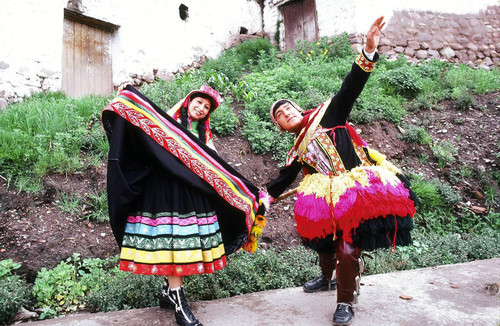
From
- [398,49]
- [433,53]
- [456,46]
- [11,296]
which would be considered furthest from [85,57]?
[456,46]

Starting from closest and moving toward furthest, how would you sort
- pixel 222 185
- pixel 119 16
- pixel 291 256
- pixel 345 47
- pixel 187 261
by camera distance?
pixel 187 261
pixel 222 185
pixel 291 256
pixel 119 16
pixel 345 47

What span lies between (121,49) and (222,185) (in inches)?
257

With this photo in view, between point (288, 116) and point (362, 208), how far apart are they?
2.89 feet

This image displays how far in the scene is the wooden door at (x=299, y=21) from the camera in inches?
383

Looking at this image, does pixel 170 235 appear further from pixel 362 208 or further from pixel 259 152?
pixel 259 152

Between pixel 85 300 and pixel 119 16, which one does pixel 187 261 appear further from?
pixel 119 16

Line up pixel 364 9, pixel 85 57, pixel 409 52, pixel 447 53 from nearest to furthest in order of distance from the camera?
1. pixel 85 57
2. pixel 364 9
3. pixel 409 52
4. pixel 447 53

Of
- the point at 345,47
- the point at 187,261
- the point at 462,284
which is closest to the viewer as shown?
the point at 187,261

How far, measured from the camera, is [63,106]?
5.06 meters

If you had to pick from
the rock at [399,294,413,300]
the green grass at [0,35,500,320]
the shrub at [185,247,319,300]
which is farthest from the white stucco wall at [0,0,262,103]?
the rock at [399,294,413,300]

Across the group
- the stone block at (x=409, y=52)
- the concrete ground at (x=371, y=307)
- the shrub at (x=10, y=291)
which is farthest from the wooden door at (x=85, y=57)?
the stone block at (x=409, y=52)

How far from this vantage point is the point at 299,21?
10117 mm

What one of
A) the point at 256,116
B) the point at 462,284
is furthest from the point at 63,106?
the point at 462,284

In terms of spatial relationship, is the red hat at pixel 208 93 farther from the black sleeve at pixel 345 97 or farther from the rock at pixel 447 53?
the rock at pixel 447 53
